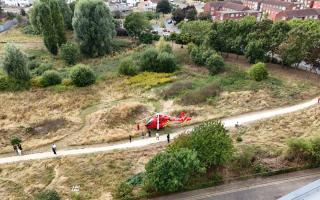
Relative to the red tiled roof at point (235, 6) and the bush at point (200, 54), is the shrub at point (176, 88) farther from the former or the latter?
the red tiled roof at point (235, 6)

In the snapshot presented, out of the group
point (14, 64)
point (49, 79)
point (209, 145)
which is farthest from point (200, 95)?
point (14, 64)

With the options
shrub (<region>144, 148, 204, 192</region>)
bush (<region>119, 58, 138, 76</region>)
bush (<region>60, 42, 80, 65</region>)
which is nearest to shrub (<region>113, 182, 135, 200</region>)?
shrub (<region>144, 148, 204, 192</region>)

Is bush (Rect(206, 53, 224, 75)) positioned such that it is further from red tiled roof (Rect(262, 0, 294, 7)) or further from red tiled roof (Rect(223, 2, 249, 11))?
red tiled roof (Rect(262, 0, 294, 7))

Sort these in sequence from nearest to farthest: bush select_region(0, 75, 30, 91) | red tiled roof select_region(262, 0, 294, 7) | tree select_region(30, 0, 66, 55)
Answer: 1. bush select_region(0, 75, 30, 91)
2. tree select_region(30, 0, 66, 55)
3. red tiled roof select_region(262, 0, 294, 7)

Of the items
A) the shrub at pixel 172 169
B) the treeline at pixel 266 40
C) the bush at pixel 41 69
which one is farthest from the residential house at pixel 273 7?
the shrub at pixel 172 169

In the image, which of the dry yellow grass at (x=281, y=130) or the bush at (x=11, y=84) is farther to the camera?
the bush at (x=11, y=84)

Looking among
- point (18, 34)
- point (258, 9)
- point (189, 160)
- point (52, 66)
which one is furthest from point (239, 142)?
point (258, 9)
